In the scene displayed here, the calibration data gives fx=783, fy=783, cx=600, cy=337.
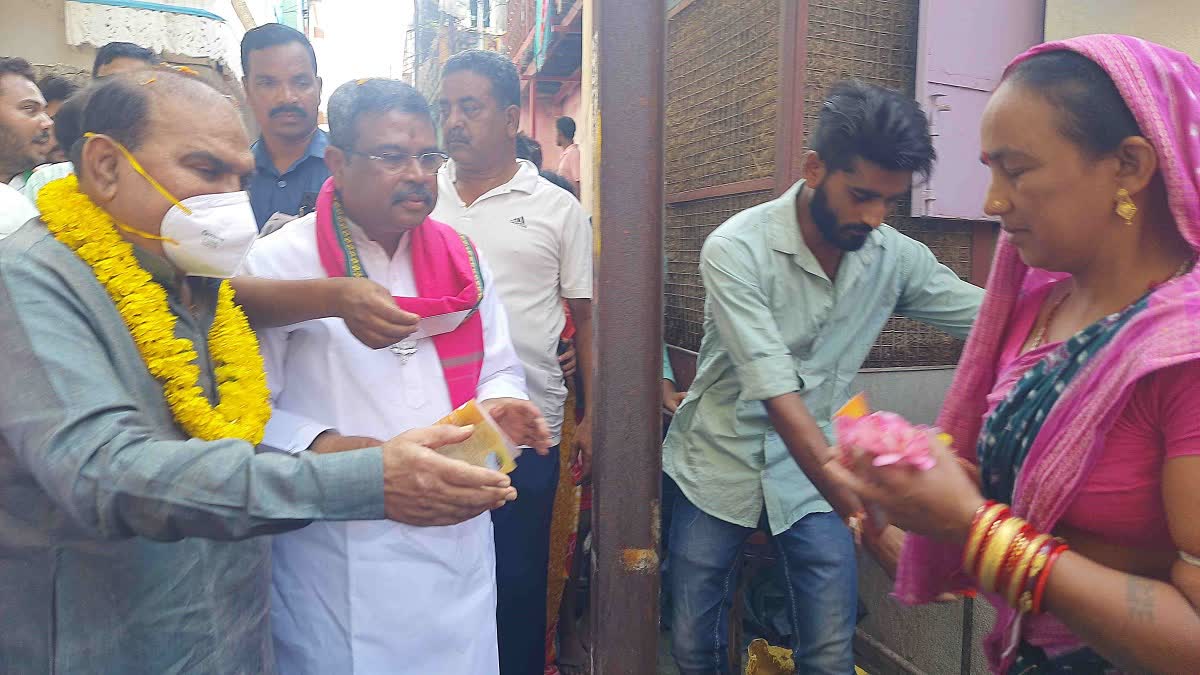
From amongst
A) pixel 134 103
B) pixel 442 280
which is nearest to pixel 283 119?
pixel 442 280

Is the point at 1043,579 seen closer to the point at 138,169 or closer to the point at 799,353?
the point at 799,353

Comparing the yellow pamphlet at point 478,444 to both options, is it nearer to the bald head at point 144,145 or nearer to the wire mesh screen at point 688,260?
the bald head at point 144,145

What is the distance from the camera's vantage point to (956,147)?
369 centimetres

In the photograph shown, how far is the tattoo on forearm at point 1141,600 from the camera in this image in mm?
1121

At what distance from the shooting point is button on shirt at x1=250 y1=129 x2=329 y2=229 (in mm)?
3188

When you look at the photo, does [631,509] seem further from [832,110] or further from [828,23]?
[828,23]

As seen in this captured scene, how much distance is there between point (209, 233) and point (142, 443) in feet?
1.50

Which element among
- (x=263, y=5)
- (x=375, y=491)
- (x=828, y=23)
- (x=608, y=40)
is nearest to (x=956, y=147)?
(x=828, y=23)

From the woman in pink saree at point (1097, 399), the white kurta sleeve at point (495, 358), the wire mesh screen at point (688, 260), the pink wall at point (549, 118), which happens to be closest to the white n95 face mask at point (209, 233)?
the white kurta sleeve at point (495, 358)

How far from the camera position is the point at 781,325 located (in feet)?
8.27

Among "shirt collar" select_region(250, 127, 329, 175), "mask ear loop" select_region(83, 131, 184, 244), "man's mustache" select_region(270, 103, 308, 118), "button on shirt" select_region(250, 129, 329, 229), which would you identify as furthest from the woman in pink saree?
"man's mustache" select_region(270, 103, 308, 118)

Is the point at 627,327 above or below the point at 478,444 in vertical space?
above

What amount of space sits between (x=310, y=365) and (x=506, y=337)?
0.56 m

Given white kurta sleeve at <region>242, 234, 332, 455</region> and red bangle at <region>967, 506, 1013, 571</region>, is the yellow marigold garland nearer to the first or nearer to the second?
white kurta sleeve at <region>242, 234, 332, 455</region>
